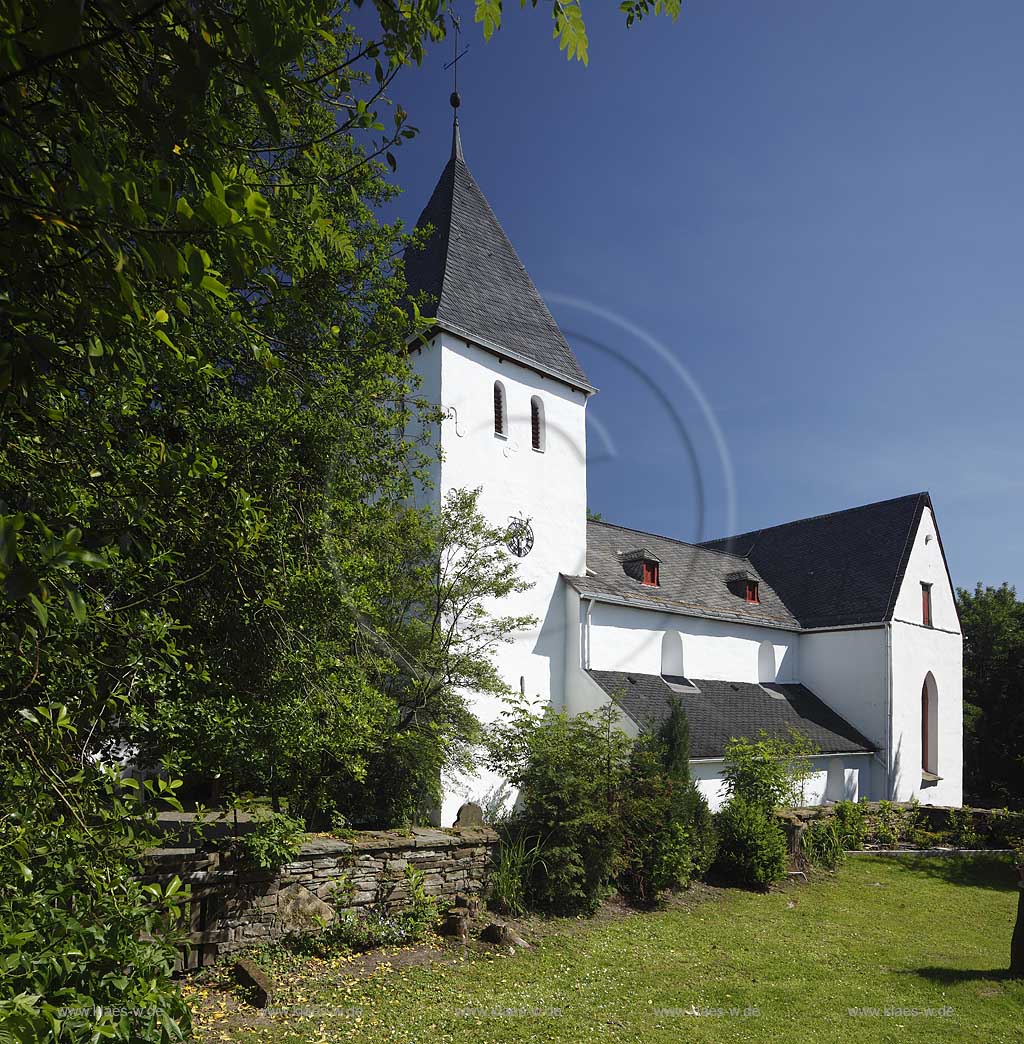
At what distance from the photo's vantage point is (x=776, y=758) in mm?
16500

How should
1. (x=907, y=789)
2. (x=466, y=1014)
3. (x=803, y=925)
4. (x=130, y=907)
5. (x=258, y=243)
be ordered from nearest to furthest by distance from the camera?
(x=258, y=243) < (x=130, y=907) < (x=466, y=1014) < (x=803, y=925) < (x=907, y=789)

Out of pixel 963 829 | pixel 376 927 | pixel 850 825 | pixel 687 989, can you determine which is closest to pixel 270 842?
pixel 376 927

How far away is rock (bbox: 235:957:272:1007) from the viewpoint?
7547 millimetres

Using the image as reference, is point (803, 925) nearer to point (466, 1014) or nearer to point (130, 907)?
point (466, 1014)

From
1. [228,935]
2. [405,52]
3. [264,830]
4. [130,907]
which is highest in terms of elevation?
[405,52]

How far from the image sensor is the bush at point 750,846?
14125 millimetres

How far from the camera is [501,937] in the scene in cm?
991

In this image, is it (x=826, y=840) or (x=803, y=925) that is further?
(x=826, y=840)

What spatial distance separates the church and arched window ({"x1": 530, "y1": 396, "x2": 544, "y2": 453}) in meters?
Answer: 0.05

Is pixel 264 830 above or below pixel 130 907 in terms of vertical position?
below

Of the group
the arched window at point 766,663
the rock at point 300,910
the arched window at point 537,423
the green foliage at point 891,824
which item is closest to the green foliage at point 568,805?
the rock at point 300,910

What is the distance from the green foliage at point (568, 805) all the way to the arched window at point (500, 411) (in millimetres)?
8292

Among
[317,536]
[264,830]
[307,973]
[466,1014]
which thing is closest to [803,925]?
[466,1014]

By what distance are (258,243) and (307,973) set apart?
868 centimetres
